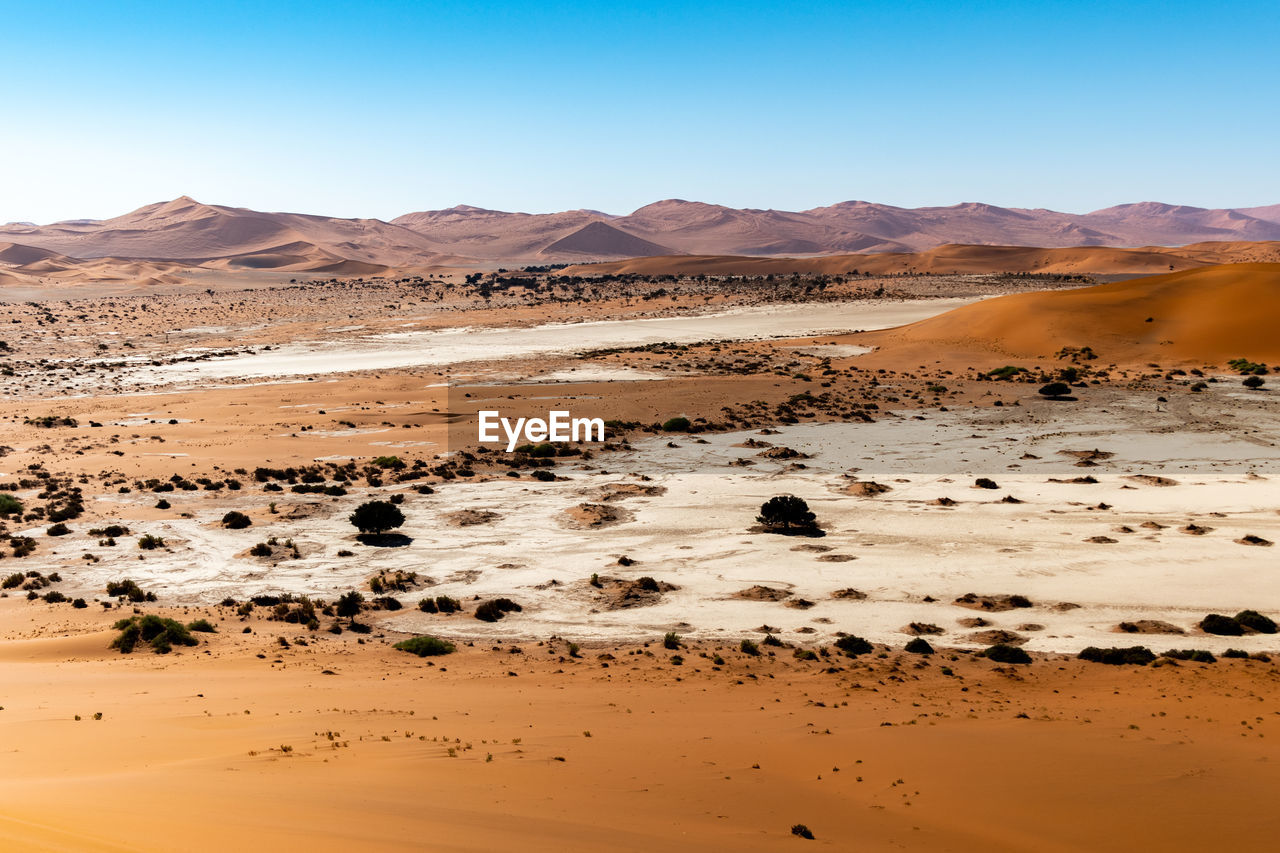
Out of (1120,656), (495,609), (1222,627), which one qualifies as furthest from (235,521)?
(1222,627)

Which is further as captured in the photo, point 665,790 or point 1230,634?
point 1230,634

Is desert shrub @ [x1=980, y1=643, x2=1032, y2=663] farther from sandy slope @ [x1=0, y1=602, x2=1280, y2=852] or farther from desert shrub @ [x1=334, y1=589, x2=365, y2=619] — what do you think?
desert shrub @ [x1=334, y1=589, x2=365, y2=619]

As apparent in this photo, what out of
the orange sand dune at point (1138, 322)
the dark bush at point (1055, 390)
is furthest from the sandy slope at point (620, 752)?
the orange sand dune at point (1138, 322)

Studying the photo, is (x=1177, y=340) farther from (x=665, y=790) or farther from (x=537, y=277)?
(x=537, y=277)

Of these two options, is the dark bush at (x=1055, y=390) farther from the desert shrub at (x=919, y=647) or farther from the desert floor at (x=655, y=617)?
the desert shrub at (x=919, y=647)

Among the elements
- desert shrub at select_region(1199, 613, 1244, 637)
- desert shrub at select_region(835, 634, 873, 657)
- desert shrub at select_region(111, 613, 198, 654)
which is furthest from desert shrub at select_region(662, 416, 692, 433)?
desert shrub at select_region(111, 613, 198, 654)

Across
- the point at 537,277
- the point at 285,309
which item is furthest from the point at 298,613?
the point at 537,277

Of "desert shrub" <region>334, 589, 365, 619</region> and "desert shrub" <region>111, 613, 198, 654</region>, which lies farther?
"desert shrub" <region>334, 589, 365, 619</region>
